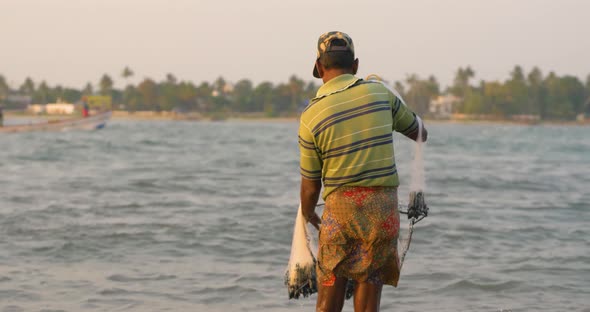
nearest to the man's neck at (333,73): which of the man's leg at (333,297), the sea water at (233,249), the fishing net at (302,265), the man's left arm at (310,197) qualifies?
the man's left arm at (310,197)

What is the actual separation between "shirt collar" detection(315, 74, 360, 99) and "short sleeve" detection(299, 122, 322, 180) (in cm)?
19

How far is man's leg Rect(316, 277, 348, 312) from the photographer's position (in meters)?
4.33

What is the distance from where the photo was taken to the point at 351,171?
407 centimetres

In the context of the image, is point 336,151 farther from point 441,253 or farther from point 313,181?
point 441,253

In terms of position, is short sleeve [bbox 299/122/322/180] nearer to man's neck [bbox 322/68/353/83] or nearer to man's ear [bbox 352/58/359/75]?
man's neck [bbox 322/68/353/83]

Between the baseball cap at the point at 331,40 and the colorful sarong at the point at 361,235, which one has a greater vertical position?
the baseball cap at the point at 331,40

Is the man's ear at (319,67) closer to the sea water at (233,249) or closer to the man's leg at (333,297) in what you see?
the man's leg at (333,297)

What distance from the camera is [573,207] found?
15531 mm

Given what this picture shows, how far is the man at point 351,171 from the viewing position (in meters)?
4.03

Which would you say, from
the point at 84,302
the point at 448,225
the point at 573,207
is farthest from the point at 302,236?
the point at 573,207

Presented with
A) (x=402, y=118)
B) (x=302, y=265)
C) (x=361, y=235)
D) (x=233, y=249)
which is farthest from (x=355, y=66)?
(x=233, y=249)

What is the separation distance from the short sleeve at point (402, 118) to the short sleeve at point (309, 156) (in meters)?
0.44

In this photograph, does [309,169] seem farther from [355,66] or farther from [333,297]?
[333,297]

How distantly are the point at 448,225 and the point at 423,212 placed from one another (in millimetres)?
7997
